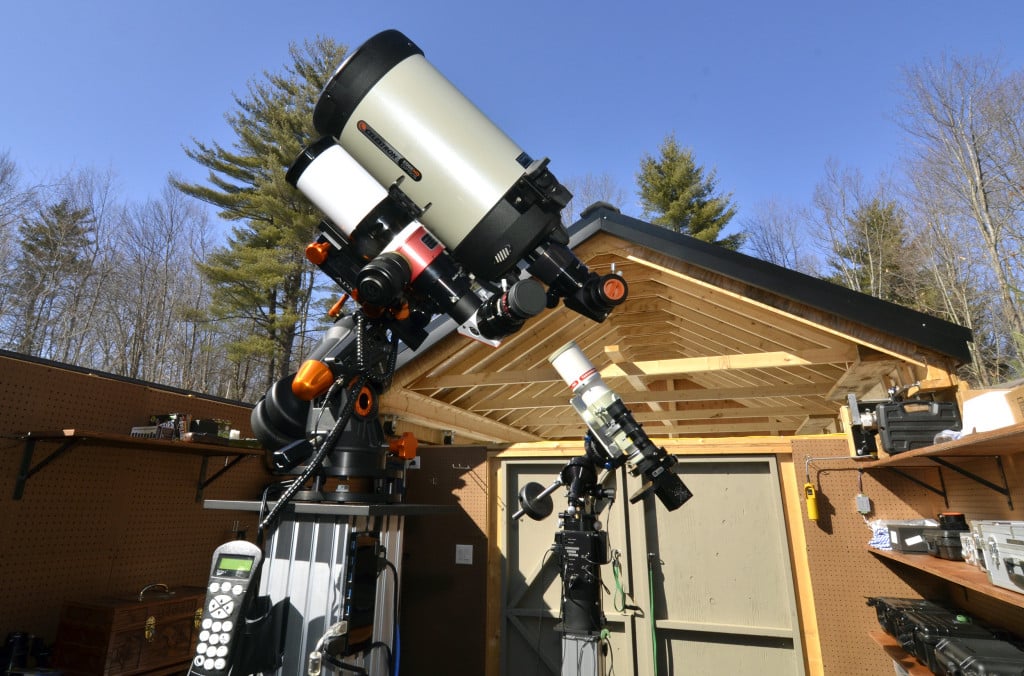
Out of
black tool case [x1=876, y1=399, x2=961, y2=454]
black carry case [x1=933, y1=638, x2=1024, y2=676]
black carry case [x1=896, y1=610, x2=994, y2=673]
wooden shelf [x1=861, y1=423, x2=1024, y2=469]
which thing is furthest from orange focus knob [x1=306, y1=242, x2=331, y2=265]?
black carry case [x1=896, y1=610, x2=994, y2=673]

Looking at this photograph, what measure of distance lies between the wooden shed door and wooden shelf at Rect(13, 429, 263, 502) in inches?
110

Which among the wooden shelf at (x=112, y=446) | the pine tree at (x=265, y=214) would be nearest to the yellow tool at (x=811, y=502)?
the wooden shelf at (x=112, y=446)

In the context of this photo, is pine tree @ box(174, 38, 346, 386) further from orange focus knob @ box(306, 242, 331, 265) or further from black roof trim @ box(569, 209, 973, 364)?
orange focus knob @ box(306, 242, 331, 265)

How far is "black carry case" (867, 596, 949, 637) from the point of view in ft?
10.6

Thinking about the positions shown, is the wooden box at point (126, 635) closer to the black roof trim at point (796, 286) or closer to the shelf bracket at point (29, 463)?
the shelf bracket at point (29, 463)

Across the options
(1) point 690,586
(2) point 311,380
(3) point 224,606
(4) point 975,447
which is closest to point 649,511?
(1) point 690,586

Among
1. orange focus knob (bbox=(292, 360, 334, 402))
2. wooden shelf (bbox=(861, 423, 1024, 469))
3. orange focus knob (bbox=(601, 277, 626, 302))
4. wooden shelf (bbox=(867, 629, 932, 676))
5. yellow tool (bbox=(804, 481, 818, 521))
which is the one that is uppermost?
orange focus knob (bbox=(601, 277, 626, 302))

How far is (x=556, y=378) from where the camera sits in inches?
199

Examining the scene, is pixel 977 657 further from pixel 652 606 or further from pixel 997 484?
pixel 652 606

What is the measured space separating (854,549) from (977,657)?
1.72 m

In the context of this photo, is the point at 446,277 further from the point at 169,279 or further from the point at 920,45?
the point at 920,45

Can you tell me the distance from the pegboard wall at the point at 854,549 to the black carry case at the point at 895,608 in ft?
0.48

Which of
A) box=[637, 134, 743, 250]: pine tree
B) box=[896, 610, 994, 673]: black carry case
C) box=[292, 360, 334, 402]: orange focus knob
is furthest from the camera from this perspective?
box=[637, 134, 743, 250]: pine tree

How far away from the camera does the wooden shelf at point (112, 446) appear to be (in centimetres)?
338
